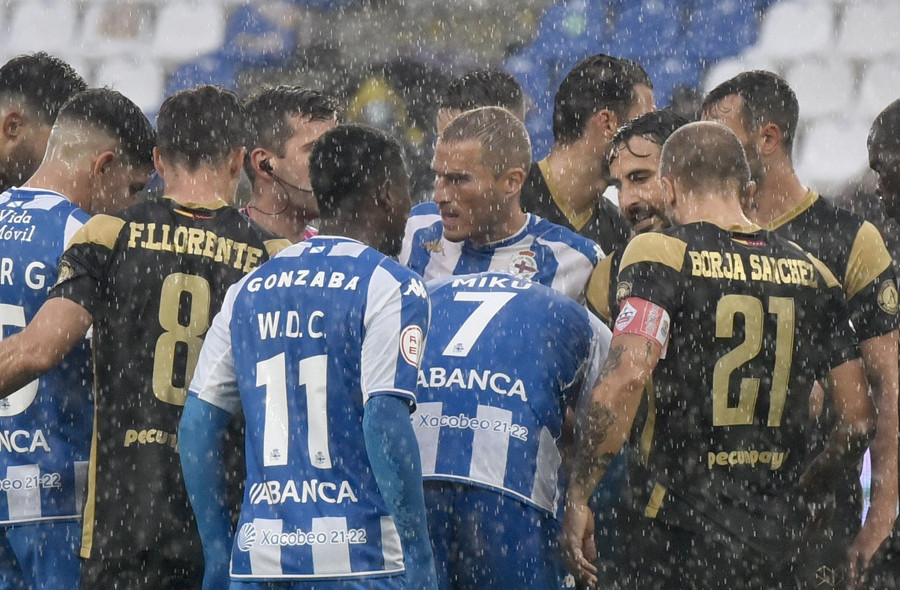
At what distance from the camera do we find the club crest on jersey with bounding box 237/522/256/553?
12.0 feet

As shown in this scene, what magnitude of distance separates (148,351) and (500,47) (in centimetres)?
774

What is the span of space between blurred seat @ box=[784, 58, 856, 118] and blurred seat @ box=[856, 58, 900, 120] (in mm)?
99

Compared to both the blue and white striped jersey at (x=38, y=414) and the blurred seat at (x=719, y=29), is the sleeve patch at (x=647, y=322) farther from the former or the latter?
the blurred seat at (x=719, y=29)

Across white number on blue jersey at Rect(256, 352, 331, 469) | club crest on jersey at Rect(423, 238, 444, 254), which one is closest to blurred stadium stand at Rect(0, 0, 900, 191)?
club crest on jersey at Rect(423, 238, 444, 254)

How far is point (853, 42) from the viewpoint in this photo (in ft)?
36.7

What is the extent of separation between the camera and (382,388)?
139 inches

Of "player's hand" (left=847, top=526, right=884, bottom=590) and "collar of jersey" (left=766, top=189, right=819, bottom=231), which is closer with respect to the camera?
"player's hand" (left=847, top=526, right=884, bottom=590)

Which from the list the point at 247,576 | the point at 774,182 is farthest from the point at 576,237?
the point at 247,576

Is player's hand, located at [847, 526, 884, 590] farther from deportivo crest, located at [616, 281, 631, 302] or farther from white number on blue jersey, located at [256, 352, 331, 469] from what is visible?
white number on blue jersey, located at [256, 352, 331, 469]

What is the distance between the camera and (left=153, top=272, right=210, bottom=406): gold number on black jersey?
4367 millimetres

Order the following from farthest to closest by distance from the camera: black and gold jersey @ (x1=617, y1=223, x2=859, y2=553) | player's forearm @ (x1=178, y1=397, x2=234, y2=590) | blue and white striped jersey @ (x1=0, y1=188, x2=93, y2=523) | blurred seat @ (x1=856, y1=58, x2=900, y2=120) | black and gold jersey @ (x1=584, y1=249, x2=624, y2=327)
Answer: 1. blurred seat @ (x1=856, y1=58, x2=900, y2=120)
2. black and gold jersey @ (x1=584, y1=249, x2=624, y2=327)
3. blue and white striped jersey @ (x1=0, y1=188, x2=93, y2=523)
4. black and gold jersey @ (x1=617, y1=223, x2=859, y2=553)
5. player's forearm @ (x1=178, y1=397, x2=234, y2=590)

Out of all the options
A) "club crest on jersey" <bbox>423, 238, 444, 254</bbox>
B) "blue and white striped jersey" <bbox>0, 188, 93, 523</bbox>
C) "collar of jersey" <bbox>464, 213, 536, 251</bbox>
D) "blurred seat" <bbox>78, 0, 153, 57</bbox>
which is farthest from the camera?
"blurred seat" <bbox>78, 0, 153, 57</bbox>

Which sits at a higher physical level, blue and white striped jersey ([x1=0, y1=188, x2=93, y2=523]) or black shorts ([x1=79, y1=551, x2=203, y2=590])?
blue and white striped jersey ([x1=0, y1=188, x2=93, y2=523])

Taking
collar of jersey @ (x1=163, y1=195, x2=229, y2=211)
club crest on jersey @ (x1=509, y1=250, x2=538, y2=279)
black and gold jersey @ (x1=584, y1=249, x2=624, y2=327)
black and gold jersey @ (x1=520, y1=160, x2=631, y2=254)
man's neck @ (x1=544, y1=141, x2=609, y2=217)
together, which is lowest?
black and gold jersey @ (x1=584, y1=249, x2=624, y2=327)
